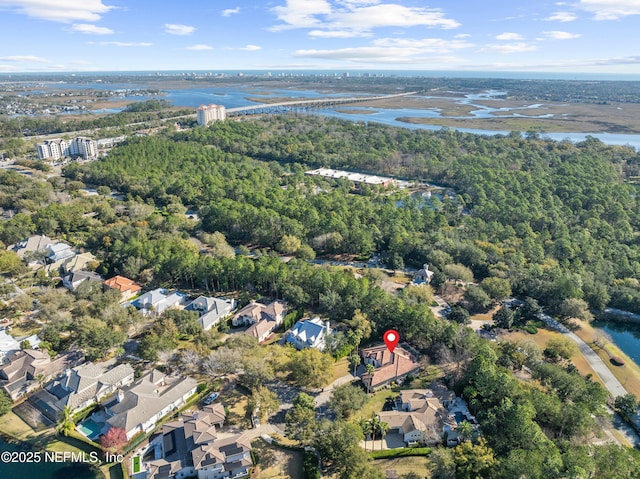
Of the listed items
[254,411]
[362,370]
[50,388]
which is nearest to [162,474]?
[254,411]

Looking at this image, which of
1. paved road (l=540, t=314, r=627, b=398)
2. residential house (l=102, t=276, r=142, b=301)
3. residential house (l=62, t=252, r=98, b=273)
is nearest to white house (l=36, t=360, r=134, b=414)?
residential house (l=102, t=276, r=142, b=301)

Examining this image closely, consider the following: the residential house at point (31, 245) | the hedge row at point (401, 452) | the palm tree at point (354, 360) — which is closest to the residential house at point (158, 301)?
the residential house at point (31, 245)

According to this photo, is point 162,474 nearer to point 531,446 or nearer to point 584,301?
point 531,446

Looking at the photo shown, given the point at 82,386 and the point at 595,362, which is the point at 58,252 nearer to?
the point at 82,386

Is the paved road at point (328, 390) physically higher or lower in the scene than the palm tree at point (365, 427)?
lower

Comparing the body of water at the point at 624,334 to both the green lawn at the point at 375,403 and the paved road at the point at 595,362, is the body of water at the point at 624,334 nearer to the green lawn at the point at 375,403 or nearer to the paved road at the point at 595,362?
the paved road at the point at 595,362

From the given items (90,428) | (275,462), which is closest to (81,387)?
(90,428)

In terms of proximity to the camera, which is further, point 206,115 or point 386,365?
point 206,115

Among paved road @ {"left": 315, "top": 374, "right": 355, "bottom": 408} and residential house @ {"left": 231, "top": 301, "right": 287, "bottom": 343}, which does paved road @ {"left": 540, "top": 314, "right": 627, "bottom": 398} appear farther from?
residential house @ {"left": 231, "top": 301, "right": 287, "bottom": 343}
